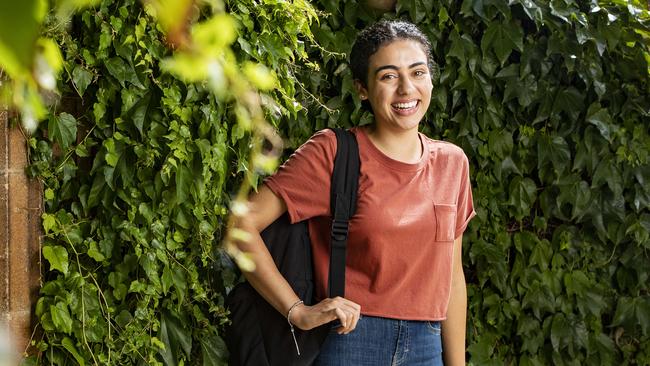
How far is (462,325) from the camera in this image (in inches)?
97.7

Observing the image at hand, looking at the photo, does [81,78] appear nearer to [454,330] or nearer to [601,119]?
[454,330]

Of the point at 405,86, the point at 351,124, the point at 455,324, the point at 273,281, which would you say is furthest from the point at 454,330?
the point at 351,124

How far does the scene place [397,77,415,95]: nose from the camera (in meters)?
2.27

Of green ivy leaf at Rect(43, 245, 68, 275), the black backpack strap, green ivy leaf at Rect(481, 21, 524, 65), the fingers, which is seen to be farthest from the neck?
green ivy leaf at Rect(481, 21, 524, 65)

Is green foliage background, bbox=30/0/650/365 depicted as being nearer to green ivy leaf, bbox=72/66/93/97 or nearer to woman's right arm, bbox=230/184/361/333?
green ivy leaf, bbox=72/66/93/97

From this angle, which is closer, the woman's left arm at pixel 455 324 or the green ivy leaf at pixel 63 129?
the green ivy leaf at pixel 63 129

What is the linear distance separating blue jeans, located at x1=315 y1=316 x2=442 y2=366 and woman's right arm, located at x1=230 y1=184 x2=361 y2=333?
0.06 metres

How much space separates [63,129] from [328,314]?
0.80 m

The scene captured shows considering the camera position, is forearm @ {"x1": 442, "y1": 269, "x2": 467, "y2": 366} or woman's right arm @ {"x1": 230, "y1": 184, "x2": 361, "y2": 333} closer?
woman's right arm @ {"x1": 230, "y1": 184, "x2": 361, "y2": 333}

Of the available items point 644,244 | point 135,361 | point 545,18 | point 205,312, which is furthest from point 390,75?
point 644,244

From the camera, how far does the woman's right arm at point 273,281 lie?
213 centimetres

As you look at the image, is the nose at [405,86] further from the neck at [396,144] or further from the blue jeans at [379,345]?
the blue jeans at [379,345]

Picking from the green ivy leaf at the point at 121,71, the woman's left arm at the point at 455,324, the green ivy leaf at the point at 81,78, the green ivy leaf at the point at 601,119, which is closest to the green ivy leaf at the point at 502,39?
the green ivy leaf at the point at 601,119

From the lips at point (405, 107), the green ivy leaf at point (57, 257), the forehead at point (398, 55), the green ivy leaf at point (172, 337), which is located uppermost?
the forehead at point (398, 55)
